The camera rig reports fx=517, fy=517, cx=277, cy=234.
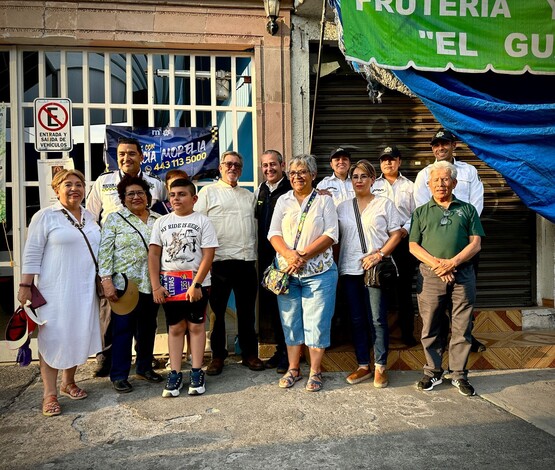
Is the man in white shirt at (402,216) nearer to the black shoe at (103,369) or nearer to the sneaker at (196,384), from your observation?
the sneaker at (196,384)

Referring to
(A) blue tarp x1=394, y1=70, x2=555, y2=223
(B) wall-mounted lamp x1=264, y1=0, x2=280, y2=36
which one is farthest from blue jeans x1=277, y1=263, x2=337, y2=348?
(B) wall-mounted lamp x1=264, y1=0, x2=280, y2=36

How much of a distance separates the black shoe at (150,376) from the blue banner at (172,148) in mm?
2141

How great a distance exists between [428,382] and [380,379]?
1.30ft

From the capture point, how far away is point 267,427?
3.61 metres

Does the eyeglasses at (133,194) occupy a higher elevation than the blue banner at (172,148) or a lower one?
lower

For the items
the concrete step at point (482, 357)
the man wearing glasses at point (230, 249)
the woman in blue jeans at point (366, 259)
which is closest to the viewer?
the woman in blue jeans at point (366, 259)

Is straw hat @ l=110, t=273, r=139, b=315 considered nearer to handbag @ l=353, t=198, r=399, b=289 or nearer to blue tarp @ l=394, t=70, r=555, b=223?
handbag @ l=353, t=198, r=399, b=289

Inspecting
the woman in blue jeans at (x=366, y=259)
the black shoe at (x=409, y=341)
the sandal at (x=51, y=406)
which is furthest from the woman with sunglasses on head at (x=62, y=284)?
the black shoe at (x=409, y=341)

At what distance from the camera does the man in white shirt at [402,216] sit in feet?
16.4

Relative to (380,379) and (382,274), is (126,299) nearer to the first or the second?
(382,274)

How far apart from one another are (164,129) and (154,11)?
125 cm

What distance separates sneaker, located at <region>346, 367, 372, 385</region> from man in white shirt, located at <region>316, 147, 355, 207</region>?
62.2 inches

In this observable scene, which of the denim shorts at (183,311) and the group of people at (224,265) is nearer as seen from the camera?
the group of people at (224,265)

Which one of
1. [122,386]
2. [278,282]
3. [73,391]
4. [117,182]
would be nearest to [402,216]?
[278,282]
